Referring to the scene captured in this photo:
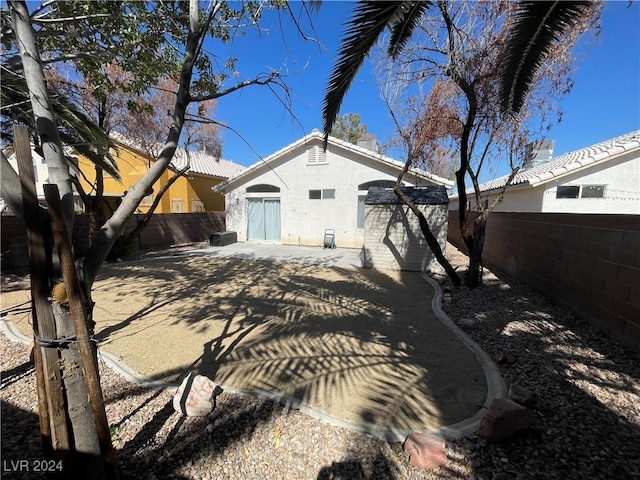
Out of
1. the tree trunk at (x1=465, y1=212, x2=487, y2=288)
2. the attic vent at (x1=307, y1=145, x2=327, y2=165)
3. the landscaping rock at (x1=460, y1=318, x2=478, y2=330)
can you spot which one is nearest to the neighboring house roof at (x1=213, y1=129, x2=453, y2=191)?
the attic vent at (x1=307, y1=145, x2=327, y2=165)

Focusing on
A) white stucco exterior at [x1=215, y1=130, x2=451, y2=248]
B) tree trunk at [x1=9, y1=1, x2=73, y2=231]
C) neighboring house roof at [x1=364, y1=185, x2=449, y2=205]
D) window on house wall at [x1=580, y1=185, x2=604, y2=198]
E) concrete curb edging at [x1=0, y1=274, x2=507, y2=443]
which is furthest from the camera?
white stucco exterior at [x1=215, y1=130, x2=451, y2=248]

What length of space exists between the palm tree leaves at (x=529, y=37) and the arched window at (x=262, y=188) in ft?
37.1

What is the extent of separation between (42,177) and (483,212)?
25.5 metres

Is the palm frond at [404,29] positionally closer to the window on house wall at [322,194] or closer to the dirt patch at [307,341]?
the dirt patch at [307,341]

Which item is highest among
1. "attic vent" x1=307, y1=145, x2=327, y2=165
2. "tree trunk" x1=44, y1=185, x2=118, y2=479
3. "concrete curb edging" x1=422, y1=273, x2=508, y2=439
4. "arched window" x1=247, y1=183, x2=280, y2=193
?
"attic vent" x1=307, y1=145, x2=327, y2=165

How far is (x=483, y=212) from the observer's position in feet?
20.9

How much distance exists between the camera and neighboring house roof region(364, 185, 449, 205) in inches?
339

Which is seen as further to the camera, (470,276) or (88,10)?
(470,276)

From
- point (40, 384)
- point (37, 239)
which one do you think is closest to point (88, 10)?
point (37, 239)

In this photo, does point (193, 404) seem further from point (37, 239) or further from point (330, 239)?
point (330, 239)

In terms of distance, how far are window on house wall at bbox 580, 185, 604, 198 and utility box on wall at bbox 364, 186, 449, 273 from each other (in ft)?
20.9

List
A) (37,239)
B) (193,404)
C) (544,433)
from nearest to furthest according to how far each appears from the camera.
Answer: (37,239), (544,433), (193,404)

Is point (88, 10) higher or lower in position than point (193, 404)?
higher

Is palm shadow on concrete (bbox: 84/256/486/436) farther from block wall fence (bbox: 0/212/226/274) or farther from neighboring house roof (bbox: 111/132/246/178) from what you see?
neighboring house roof (bbox: 111/132/246/178)
